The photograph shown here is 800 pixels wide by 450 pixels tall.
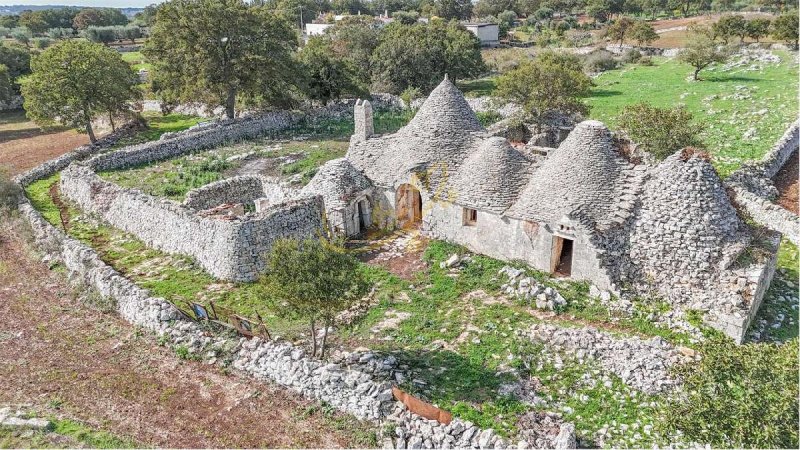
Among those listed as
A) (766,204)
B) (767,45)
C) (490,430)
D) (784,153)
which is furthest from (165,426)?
(767,45)

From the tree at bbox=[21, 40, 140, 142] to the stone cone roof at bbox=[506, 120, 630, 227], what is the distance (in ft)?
90.6

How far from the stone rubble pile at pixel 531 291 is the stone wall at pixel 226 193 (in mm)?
12494

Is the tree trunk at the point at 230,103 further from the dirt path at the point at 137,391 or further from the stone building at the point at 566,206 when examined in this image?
the dirt path at the point at 137,391

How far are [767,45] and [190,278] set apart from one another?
→ 195ft

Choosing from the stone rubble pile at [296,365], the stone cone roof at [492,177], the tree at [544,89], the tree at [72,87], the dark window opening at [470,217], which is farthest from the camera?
the tree at [72,87]

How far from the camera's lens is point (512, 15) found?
10706cm

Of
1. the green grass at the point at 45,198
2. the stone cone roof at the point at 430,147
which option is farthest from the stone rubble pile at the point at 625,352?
the green grass at the point at 45,198

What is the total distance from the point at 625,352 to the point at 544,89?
2043 cm

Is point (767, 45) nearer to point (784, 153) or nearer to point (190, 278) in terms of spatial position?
point (784, 153)

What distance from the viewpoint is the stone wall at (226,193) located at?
22.3m

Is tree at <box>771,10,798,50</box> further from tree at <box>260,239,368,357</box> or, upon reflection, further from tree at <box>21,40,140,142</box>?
tree at <box>21,40,140,142</box>

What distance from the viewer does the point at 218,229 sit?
17312 millimetres

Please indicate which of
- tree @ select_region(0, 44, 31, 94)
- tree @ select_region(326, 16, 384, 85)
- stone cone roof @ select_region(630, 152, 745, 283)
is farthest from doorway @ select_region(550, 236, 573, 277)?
tree @ select_region(0, 44, 31, 94)

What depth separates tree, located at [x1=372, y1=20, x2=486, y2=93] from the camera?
4719 cm
